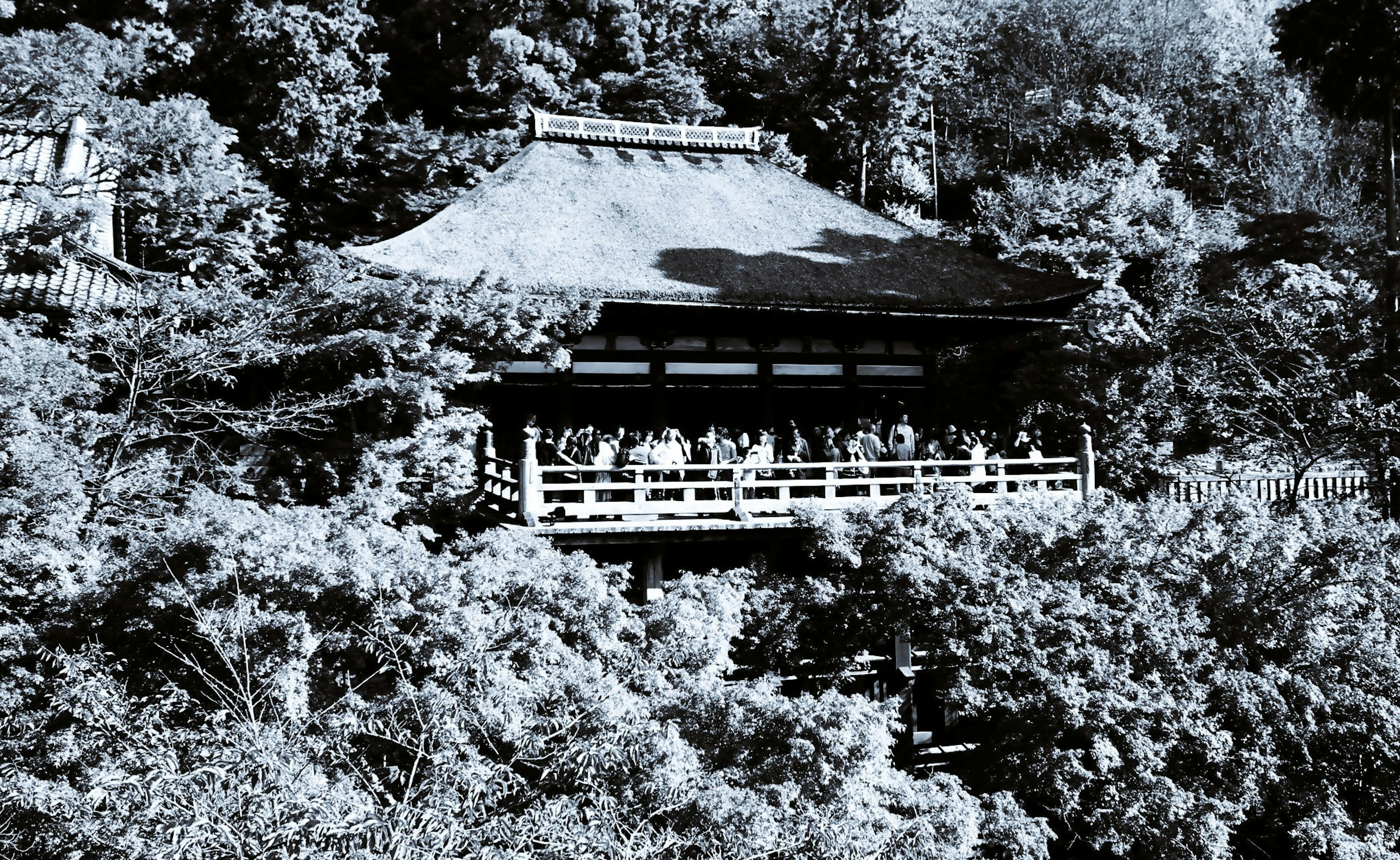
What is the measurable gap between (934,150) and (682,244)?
16962 mm

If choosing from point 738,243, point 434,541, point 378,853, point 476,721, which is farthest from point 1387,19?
point 378,853

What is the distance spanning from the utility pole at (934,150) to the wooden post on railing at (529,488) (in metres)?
19.5

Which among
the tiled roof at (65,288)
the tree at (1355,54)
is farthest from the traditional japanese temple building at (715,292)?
the tree at (1355,54)

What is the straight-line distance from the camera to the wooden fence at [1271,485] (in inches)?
649

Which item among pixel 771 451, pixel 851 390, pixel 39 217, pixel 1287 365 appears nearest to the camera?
pixel 39 217

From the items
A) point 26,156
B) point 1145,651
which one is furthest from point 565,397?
point 1145,651

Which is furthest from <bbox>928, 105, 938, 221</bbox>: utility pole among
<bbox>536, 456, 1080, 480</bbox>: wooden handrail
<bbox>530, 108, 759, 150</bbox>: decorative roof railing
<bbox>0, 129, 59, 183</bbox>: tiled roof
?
<bbox>0, 129, 59, 183</bbox>: tiled roof

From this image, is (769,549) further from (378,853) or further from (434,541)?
(378,853)

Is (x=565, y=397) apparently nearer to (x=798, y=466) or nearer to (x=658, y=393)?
(x=658, y=393)

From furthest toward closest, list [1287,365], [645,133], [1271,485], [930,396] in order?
[645,133]
[1271,485]
[1287,365]
[930,396]

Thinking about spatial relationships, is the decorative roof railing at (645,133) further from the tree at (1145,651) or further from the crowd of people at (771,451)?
the tree at (1145,651)

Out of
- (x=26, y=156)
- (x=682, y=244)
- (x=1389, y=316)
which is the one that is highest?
(x=26, y=156)

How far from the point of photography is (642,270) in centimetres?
1427

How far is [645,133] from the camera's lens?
1875cm
